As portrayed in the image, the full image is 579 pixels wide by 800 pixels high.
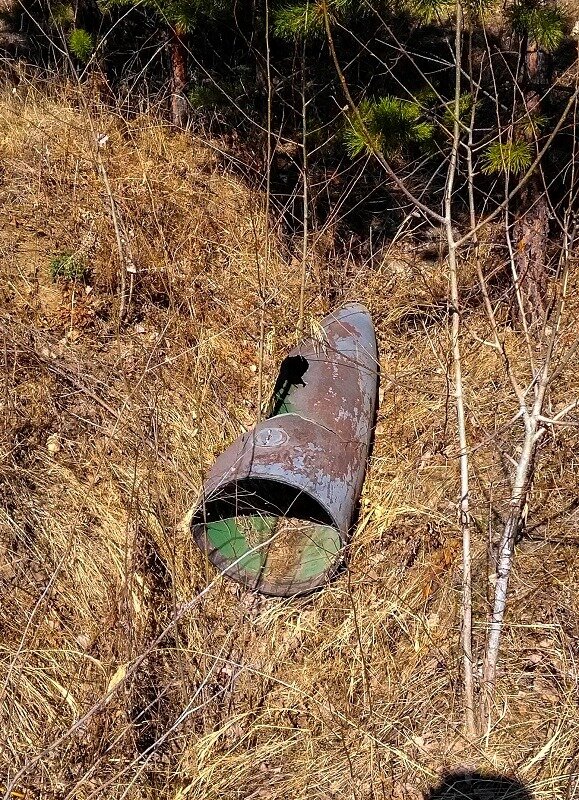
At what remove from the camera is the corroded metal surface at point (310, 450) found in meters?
3.06

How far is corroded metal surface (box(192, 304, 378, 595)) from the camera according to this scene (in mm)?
3057

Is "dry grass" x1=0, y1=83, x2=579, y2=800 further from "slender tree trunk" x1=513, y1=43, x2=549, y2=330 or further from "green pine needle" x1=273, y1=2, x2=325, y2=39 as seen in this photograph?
"green pine needle" x1=273, y1=2, x2=325, y2=39

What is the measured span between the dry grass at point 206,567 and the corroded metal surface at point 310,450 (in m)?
0.16

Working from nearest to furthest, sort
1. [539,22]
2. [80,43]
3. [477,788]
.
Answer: [477,788] → [539,22] → [80,43]

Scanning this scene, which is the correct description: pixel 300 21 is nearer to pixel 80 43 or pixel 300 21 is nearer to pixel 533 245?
pixel 533 245

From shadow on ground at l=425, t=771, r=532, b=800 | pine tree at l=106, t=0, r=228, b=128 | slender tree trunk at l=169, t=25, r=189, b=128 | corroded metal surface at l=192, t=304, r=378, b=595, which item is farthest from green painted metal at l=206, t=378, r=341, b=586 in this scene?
slender tree trunk at l=169, t=25, r=189, b=128

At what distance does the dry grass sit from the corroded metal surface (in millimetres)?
160

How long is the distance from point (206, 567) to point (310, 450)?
0.73 m

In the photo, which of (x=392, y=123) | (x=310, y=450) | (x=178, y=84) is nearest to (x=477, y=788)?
(x=310, y=450)

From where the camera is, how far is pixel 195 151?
18.3 ft

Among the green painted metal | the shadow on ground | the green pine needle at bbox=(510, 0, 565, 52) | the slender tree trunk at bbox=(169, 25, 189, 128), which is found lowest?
the green painted metal

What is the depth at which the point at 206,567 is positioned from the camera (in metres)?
3.32

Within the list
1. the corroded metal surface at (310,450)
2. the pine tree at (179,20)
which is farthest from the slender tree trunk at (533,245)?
the pine tree at (179,20)

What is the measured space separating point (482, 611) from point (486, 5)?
8.98 ft
